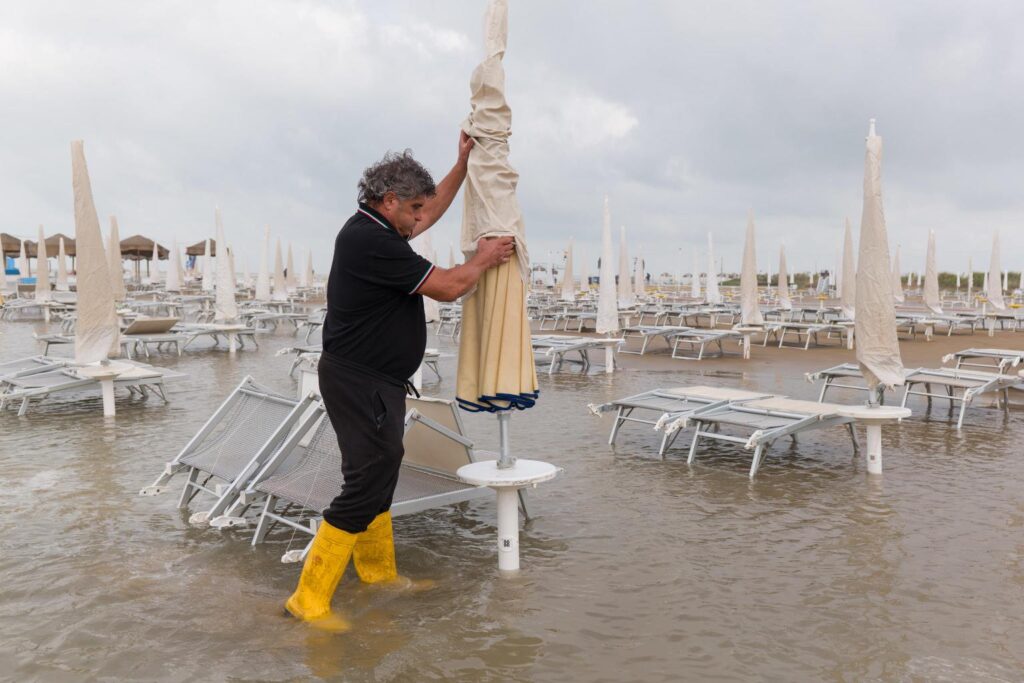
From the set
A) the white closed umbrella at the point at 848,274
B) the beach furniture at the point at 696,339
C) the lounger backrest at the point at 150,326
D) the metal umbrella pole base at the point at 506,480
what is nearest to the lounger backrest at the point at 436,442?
the metal umbrella pole base at the point at 506,480

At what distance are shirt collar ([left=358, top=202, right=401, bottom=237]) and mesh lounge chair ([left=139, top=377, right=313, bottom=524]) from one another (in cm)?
135

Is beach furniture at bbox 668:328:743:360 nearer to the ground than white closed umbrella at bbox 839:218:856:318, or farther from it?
nearer to the ground

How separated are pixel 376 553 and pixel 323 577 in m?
0.43

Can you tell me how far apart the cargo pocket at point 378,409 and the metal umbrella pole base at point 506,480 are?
1.91ft

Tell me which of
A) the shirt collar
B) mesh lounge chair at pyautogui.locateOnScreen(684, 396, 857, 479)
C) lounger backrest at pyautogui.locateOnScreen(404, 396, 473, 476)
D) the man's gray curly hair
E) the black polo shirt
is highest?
the man's gray curly hair

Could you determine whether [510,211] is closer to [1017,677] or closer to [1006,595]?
[1017,677]

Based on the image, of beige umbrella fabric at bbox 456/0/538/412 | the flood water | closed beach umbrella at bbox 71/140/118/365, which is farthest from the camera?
closed beach umbrella at bbox 71/140/118/365

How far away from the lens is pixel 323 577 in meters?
3.07

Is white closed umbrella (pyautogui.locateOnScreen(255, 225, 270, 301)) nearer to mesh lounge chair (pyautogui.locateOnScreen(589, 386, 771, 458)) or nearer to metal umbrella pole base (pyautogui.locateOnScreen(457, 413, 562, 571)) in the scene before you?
mesh lounge chair (pyautogui.locateOnScreen(589, 386, 771, 458))

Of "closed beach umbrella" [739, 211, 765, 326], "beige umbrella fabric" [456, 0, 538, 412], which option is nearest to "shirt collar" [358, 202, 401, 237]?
"beige umbrella fabric" [456, 0, 538, 412]

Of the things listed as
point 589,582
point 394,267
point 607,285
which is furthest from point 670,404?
point 607,285

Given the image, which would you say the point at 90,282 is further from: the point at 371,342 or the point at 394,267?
the point at 394,267

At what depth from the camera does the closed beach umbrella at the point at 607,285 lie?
11219 millimetres

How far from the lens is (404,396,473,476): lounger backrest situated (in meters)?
4.20
